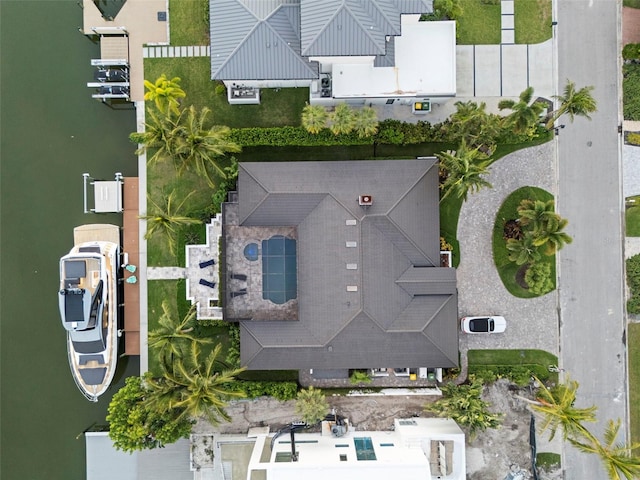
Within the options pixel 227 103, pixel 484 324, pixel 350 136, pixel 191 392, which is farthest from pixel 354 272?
pixel 227 103

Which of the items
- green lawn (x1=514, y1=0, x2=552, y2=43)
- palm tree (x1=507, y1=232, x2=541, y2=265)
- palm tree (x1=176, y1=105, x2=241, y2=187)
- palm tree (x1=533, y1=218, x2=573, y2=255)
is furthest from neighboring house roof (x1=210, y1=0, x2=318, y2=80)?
palm tree (x1=533, y1=218, x2=573, y2=255)

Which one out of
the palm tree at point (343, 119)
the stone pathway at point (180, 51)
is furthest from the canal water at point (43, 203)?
the palm tree at point (343, 119)

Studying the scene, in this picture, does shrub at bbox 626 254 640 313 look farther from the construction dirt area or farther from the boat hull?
the boat hull

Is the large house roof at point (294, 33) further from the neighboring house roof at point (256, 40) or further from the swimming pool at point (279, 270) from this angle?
the swimming pool at point (279, 270)

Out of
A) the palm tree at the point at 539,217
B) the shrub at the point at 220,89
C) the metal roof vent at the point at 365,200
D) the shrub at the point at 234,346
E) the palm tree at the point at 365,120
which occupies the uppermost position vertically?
the shrub at the point at 220,89

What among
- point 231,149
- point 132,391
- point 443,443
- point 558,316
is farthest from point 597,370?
point 132,391

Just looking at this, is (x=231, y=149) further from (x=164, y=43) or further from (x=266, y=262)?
(x=164, y=43)
